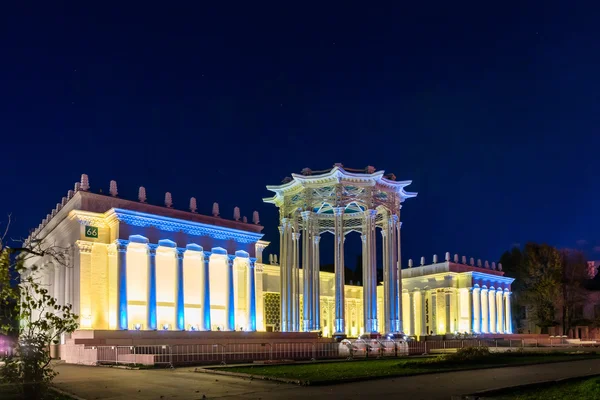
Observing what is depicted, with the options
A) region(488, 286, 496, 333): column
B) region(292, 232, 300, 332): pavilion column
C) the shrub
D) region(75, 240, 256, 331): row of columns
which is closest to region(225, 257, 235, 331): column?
region(75, 240, 256, 331): row of columns

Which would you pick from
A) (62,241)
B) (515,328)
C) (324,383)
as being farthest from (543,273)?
(324,383)

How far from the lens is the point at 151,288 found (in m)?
45.4

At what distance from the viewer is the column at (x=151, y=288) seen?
1756 inches

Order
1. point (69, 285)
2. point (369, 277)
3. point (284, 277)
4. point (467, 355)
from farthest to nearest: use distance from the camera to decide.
Answer: point (284, 277) → point (369, 277) → point (69, 285) → point (467, 355)

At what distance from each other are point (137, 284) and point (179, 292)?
145 inches

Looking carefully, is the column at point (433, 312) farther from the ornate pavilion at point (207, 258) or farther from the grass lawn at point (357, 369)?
the grass lawn at point (357, 369)

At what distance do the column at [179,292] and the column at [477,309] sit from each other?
39.9 metres

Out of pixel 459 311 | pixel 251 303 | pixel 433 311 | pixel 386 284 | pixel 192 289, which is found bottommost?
pixel 433 311

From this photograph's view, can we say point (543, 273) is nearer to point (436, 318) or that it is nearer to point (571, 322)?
point (571, 322)

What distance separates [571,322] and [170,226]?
2310 inches

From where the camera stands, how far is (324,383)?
20578mm

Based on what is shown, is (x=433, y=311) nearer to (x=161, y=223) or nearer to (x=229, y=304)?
(x=229, y=304)

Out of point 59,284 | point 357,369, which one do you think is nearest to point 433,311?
point 59,284

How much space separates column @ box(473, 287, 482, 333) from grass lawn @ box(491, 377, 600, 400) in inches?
2185
